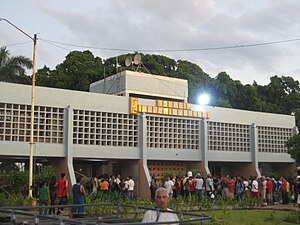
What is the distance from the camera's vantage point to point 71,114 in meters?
26.7

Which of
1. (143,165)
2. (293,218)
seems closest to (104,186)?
(143,165)

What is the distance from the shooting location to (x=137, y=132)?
29531 mm

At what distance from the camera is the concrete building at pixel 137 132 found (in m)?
25.8

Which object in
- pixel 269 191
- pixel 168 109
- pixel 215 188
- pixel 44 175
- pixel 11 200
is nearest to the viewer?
pixel 11 200

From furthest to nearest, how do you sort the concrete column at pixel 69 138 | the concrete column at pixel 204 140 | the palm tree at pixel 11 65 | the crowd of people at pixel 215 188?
the palm tree at pixel 11 65
the concrete column at pixel 204 140
the concrete column at pixel 69 138
the crowd of people at pixel 215 188

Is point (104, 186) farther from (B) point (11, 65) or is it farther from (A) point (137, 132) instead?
(B) point (11, 65)

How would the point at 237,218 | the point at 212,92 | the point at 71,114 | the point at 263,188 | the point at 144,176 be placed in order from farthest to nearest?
the point at 212,92 → the point at 144,176 → the point at 71,114 → the point at 263,188 → the point at 237,218

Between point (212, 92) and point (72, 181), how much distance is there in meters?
31.5

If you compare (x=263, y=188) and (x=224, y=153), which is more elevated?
(x=224, y=153)

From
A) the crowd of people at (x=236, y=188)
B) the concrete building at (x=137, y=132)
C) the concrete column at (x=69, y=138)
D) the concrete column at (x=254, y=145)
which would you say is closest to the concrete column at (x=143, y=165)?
the concrete building at (x=137, y=132)

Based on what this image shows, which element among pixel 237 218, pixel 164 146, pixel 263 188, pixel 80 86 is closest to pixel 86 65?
pixel 80 86

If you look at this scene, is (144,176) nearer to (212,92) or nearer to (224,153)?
(224,153)

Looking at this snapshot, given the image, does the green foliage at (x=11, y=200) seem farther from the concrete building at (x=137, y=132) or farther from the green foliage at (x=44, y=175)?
the concrete building at (x=137, y=132)

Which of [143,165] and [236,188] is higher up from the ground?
[143,165]
